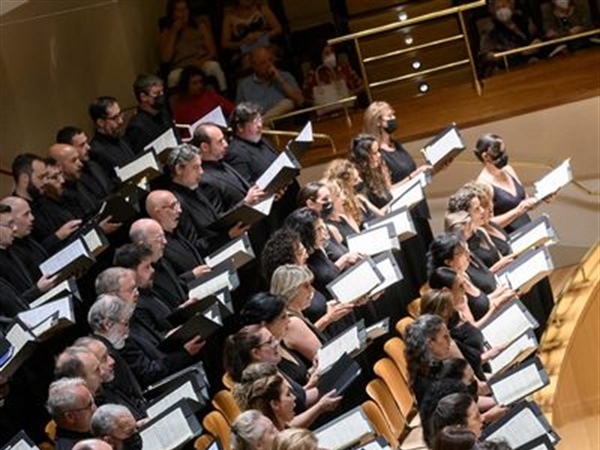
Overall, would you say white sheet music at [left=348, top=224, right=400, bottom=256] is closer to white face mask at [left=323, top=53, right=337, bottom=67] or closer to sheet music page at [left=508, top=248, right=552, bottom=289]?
sheet music page at [left=508, top=248, right=552, bottom=289]

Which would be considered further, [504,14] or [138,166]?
[504,14]

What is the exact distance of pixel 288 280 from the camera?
7074 mm

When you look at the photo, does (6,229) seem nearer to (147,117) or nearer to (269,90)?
(147,117)

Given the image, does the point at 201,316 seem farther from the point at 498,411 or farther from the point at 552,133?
the point at 552,133

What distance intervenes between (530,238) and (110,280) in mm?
2323

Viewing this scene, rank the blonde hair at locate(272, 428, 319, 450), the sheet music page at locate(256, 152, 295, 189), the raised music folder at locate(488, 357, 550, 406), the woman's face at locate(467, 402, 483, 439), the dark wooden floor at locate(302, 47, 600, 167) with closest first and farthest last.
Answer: the blonde hair at locate(272, 428, 319, 450), the woman's face at locate(467, 402, 483, 439), the raised music folder at locate(488, 357, 550, 406), the sheet music page at locate(256, 152, 295, 189), the dark wooden floor at locate(302, 47, 600, 167)

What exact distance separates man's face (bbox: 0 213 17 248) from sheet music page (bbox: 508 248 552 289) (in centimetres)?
227

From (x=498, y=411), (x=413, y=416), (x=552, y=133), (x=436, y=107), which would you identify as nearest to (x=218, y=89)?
(x=436, y=107)

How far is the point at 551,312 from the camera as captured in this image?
27.3 ft

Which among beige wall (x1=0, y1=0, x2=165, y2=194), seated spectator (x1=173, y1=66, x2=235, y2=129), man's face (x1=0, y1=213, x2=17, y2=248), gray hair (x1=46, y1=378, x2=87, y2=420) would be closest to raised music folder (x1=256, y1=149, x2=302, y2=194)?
man's face (x1=0, y1=213, x2=17, y2=248)

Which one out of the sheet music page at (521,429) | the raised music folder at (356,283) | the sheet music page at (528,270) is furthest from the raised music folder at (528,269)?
the sheet music page at (521,429)

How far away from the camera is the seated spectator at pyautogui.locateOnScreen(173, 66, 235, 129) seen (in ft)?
34.3

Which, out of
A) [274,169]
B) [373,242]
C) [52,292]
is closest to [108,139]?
[274,169]

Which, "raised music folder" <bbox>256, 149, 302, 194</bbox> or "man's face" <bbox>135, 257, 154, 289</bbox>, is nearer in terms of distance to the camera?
"man's face" <bbox>135, 257, 154, 289</bbox>
